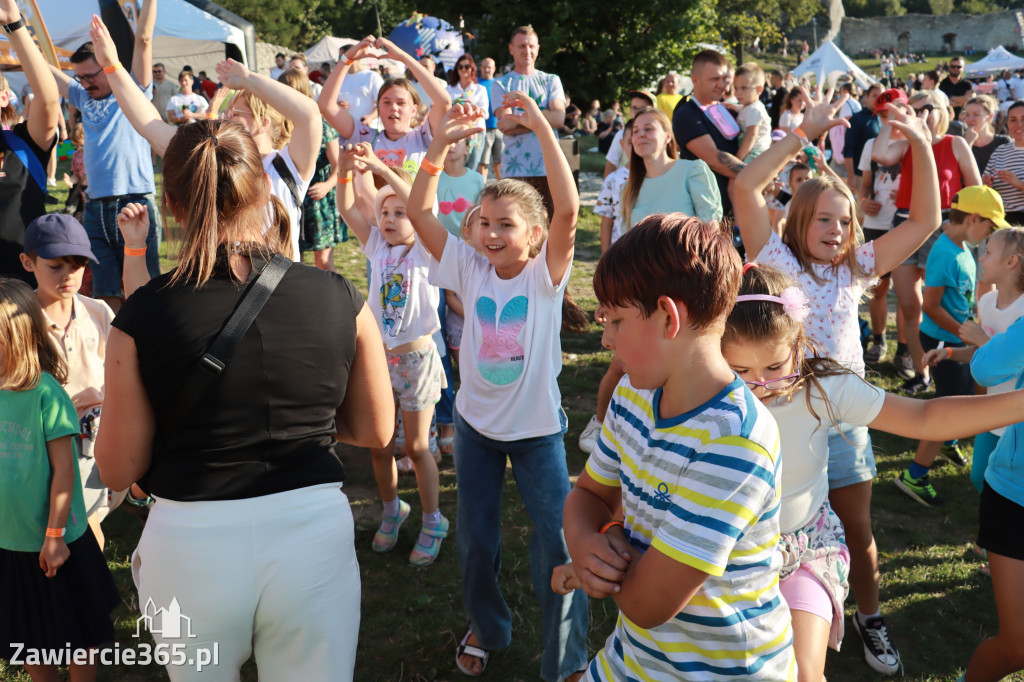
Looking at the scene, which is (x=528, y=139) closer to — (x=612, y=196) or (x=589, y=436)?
(x=612, y=196)

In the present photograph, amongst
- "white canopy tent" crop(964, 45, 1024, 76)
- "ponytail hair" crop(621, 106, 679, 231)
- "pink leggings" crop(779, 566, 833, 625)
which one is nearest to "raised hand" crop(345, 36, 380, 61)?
"ponytail hair" crop(621, 106, 679, 231)

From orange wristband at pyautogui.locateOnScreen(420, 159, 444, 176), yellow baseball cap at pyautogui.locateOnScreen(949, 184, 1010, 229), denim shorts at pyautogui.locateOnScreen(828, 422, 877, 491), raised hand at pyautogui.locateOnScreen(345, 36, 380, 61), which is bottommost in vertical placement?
denim shorts at pyautogui.locateOnScreen(828, 422, 877, 491)

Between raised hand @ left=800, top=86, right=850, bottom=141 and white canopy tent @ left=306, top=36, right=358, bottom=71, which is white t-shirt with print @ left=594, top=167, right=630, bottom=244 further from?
white canopy tent @ left=306, top=36, right=358, bottom=71

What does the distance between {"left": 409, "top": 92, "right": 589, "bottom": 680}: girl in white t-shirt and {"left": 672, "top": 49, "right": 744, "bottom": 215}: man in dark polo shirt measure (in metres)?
2.89

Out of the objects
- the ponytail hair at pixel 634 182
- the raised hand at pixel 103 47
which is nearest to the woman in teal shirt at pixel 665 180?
the ponytail hair at pixel 634 182

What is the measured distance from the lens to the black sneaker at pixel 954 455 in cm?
515

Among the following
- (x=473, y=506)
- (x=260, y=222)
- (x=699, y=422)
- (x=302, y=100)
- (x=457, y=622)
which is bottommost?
(x=457, y=622)

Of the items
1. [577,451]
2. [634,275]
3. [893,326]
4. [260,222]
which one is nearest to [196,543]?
[260,222]

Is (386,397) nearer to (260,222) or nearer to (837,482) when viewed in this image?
(260,222)

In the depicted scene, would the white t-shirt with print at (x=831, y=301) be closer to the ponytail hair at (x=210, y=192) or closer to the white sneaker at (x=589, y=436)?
the white sneaker at (x=589, y=436)

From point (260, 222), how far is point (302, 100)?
1.43 m

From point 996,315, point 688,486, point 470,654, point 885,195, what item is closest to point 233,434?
point 688,486

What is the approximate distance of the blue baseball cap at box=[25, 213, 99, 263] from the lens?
321 centimetres

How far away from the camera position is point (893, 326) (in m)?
7.98
